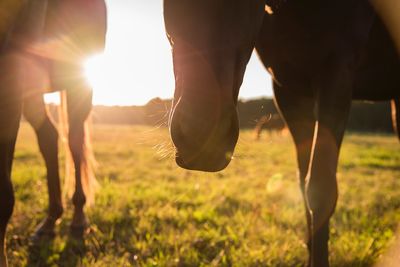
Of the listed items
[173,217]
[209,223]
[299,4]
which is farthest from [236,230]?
[299,4]

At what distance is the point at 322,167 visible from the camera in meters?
1.96

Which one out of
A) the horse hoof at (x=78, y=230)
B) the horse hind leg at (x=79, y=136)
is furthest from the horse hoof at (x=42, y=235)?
the horse hind leg at (x=79, y=136)

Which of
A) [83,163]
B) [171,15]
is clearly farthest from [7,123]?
[83,163]

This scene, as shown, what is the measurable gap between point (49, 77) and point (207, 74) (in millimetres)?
2471

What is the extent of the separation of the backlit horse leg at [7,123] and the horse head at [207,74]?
3.05ft

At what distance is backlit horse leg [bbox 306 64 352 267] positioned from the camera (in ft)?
6.23

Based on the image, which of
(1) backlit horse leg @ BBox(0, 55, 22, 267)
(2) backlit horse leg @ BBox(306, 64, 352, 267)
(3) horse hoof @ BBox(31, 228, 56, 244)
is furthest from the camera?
(3) horse hoof @ BBox(31, 228, 56, 244)

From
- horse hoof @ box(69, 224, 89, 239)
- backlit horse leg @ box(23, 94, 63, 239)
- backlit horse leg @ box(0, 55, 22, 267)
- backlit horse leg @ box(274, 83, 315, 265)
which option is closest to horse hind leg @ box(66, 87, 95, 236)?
backlit horse leg @ box(23, 94, 63, 239)

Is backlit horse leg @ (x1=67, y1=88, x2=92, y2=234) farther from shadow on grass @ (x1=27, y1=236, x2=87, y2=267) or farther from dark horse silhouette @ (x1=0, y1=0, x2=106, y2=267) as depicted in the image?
shadow on grass @ (x1=27, y1=236, x2=87, y2=267)

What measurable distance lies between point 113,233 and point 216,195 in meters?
1.78

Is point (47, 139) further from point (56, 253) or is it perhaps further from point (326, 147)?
point (326, 147)

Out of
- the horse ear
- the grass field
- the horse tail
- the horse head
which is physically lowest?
the grass field

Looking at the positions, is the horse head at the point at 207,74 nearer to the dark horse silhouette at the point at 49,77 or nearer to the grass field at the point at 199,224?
the grass field at the point at 199,224

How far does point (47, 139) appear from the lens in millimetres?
3363
